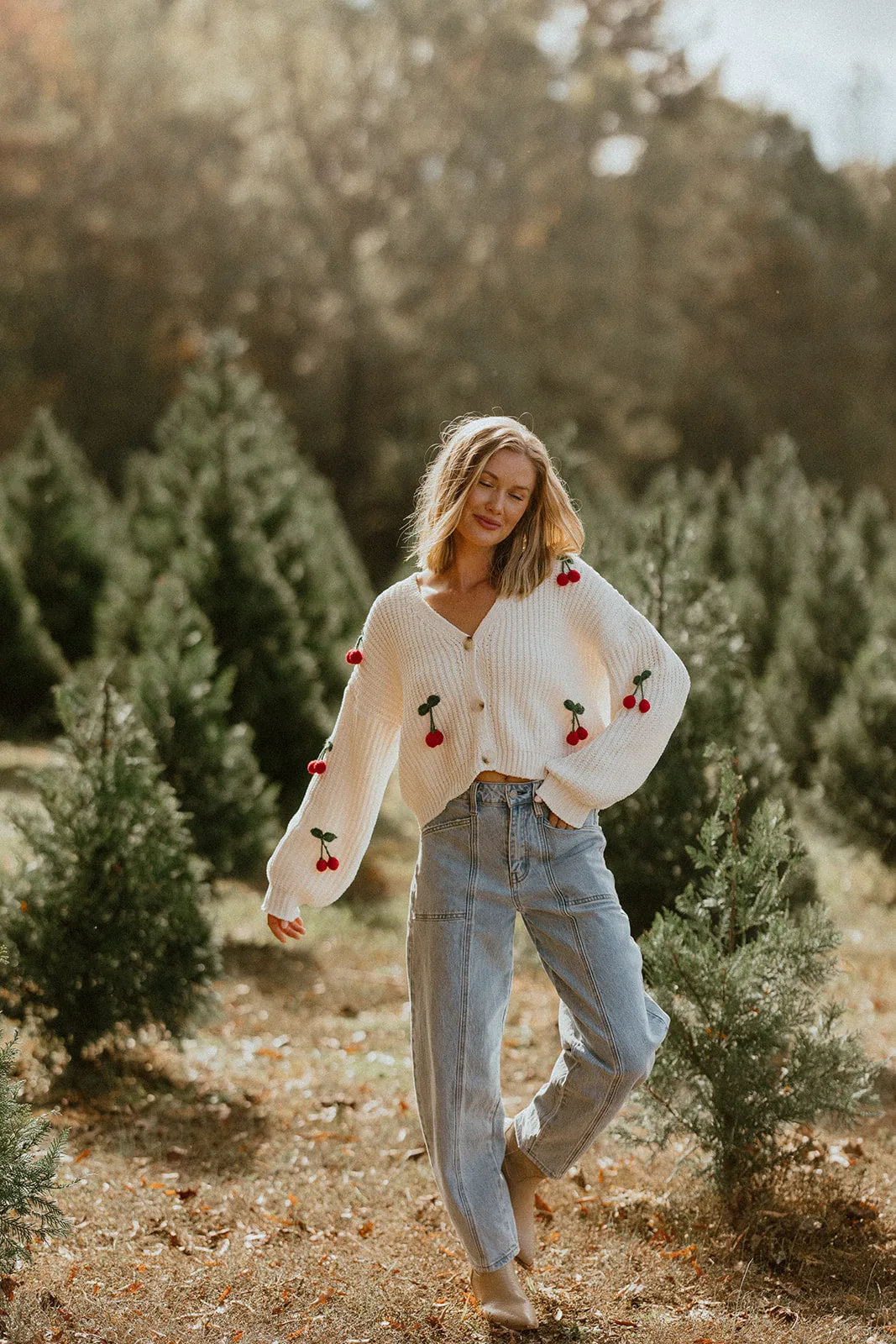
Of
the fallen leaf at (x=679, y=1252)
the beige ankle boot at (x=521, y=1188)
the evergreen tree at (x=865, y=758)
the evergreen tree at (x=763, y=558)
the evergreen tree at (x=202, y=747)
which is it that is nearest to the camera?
the beige ankle boot at (x=521, y=1188)

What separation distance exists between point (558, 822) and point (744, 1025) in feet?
3.74

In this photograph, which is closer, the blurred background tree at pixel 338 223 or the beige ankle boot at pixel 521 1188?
the beige ankle boot at pixel 521 1188

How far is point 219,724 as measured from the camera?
7422mm

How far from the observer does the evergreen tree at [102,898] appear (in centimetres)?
529

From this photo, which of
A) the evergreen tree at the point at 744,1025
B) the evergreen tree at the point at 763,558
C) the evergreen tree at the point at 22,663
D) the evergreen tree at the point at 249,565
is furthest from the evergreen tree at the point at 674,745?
the evergreen tree at the point at 22,663

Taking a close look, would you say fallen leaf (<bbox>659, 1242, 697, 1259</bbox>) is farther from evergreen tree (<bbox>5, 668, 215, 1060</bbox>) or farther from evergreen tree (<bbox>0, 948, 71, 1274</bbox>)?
evergreen tree (<bbox>5, 668, 215, 1060</bbox>)

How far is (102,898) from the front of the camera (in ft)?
17.5

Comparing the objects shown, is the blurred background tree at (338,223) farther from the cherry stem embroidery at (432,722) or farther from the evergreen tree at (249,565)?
the cherry stem embroidery at (432,722)

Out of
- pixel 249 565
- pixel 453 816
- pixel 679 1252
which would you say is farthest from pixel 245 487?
pixel 679 1252

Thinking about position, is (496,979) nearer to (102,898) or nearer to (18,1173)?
(18,1173)

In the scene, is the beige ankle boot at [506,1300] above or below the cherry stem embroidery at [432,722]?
below

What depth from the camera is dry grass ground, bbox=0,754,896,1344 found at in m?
3.42

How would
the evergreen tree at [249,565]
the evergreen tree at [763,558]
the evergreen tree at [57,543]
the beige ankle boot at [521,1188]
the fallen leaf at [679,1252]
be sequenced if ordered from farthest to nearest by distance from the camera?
the evergreen tree at [57,543] < the evergreen tree at [763,558] < the evergreen tree at [249,565] < the fallen leaf at [679,1252] < the beige ankle boot at [521,1188]

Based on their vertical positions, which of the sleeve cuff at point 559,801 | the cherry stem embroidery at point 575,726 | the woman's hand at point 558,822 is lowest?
the woman's hand at point 558,822
